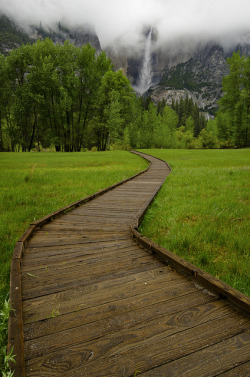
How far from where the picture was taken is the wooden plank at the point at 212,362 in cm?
137

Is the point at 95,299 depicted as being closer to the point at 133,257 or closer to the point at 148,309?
the point at 148,309

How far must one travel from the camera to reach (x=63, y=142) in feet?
137

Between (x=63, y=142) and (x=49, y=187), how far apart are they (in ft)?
117

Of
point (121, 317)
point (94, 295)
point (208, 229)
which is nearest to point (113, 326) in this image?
point (121, 317)

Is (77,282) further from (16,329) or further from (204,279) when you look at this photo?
(204,279)

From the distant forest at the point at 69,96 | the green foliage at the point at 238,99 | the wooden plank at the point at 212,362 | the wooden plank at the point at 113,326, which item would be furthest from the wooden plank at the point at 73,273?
the green foliage at the point at 238,99

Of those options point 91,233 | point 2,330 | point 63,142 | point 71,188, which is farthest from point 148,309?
point 63,142

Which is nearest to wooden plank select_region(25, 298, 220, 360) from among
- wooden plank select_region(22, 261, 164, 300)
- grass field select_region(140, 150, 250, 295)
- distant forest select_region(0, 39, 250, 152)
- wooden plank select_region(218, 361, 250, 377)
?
wooden plank select_region(218, 361, 250, 377)

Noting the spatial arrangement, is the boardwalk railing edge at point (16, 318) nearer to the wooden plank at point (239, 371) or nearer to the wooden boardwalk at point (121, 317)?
the wooden boardwalk at point (121, 317)

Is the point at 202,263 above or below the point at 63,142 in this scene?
below

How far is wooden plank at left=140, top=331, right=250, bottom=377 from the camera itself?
1.37 meters

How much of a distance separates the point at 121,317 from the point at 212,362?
80cm

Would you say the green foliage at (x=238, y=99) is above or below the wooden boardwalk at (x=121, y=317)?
above

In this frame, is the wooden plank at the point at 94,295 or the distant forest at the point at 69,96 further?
the distant forest at the point at 69,96
